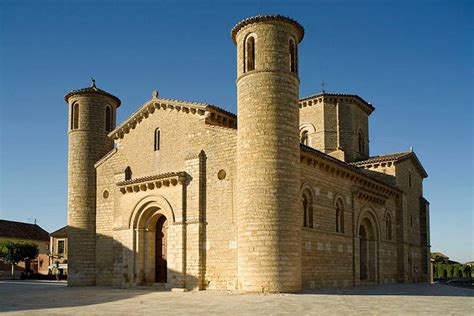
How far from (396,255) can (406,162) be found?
20.9 ft

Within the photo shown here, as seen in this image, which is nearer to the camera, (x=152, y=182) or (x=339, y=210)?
(x=152, y=182)

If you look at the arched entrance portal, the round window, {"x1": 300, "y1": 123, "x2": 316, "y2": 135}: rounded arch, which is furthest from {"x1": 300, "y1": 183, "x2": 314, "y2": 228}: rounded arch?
{"x1": 300, "y1": 123, "x2": 316, "y2": 135}: rounded arch

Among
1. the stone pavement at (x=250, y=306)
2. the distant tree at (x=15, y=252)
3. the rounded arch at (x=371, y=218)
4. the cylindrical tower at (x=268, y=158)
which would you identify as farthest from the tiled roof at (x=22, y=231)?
the cylindrical tower at (x=268, y=158)

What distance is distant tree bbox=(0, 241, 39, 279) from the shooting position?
56109 mm

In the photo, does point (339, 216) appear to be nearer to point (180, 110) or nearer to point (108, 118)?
point (180, 110)

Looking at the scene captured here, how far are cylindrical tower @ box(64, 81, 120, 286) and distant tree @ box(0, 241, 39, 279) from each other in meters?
32.7

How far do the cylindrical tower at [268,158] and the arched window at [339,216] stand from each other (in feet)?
20.3

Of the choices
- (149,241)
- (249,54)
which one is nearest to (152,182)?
(149,241)

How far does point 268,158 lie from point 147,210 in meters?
7.84

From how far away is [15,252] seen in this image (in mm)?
56625

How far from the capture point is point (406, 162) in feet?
113

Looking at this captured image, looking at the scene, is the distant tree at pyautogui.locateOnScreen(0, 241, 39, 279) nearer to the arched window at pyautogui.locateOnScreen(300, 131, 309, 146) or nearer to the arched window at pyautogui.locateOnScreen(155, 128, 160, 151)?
the arched window at pyautogui.locateOnScreen(300, 131, 309, 146)

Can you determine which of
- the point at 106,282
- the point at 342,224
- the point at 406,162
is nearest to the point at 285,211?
the point at 342,224

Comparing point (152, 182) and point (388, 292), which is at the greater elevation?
point (152, 182)
